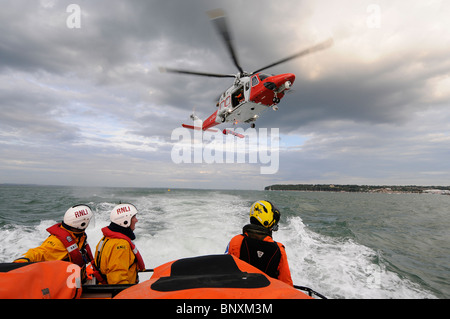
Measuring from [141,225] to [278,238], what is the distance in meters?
7.92

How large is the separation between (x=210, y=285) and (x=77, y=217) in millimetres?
3090

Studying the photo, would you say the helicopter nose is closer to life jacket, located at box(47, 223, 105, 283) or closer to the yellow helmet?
the yellow helmet

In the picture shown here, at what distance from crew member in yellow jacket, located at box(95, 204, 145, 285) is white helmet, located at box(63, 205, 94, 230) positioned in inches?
24.7

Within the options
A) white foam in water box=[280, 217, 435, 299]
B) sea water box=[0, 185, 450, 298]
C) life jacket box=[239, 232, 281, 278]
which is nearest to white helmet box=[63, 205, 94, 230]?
sea water box=[0, 185, 450, 298]

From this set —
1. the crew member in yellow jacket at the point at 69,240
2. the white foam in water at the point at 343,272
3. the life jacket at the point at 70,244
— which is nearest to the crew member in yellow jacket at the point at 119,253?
the life jacket at the point at 70,244

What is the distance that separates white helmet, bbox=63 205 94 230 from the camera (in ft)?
11.5

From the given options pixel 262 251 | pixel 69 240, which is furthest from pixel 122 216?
pixel 262 251

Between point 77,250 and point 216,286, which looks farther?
point 77,250

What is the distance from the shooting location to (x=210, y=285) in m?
1.60

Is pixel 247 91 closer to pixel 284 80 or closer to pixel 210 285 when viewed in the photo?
pixel 284 80
